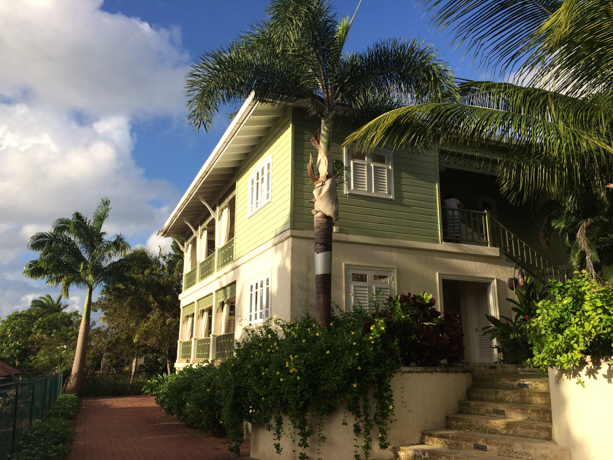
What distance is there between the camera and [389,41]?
1070cm

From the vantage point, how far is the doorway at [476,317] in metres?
13.0

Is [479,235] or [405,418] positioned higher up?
[479,235]

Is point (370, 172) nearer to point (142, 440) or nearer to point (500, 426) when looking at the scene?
point (500, 426)

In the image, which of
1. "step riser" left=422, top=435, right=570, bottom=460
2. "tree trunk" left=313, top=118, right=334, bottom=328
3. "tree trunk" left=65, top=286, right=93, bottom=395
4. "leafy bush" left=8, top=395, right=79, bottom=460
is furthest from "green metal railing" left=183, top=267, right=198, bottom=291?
"step riser" left=422, top=435, right=570, bottom=460

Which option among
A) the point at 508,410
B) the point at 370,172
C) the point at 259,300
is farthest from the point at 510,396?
the point at 259,300

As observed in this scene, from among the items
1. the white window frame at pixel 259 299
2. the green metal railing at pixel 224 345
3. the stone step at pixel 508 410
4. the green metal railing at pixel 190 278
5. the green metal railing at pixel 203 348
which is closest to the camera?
the stone step at pixel 508 410

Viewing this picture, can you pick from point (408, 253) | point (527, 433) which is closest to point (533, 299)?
point (408, 253)

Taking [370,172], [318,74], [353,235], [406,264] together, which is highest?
[318,74]

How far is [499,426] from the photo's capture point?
7867 mm

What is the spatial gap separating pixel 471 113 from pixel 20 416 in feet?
29.0

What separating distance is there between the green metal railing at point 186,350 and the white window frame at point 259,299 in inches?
300

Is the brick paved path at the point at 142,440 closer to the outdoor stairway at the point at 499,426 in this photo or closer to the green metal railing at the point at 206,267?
the outdoor stairway at the point at 499,426

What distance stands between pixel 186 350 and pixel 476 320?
→ 11.7 metres

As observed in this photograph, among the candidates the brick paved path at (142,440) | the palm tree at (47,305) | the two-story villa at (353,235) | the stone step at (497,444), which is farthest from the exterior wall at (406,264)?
the palm tree at (47,305)
